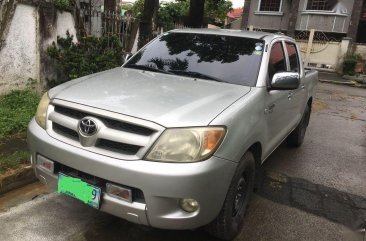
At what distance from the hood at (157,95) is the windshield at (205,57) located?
19 centimetres

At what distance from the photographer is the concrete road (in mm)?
3223

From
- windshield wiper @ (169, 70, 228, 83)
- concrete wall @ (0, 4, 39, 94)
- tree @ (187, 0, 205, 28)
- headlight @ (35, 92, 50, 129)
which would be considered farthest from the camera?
tree @ (187, 0, 205, 28)

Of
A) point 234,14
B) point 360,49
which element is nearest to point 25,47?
point 360,49

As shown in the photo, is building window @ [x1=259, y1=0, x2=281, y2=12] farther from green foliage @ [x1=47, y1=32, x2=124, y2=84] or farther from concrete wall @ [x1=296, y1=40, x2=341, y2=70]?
green foliage @ [x1=47, y1=32, x2=124, y2=84]

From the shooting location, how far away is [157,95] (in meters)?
3.03

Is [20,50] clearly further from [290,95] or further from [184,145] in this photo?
[184,145]

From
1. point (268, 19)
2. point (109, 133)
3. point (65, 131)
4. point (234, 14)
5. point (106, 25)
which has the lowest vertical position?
point (65, 131)

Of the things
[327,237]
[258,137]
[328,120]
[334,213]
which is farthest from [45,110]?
[328,120]

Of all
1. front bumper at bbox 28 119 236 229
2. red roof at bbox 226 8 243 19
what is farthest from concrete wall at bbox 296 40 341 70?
front bumper at bbox 28 119 236 229

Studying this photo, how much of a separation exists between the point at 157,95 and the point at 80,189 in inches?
35.8

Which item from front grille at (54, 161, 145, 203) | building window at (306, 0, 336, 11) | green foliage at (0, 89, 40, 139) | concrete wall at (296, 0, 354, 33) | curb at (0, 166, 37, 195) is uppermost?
building window at (306, 0, 336, 11)

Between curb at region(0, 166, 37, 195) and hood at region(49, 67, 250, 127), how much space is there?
113cm

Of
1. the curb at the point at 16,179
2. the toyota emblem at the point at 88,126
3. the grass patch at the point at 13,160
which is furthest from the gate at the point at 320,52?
the toyota emblem at the point at 88,126

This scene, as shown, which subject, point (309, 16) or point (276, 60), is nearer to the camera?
point (276, 60)
